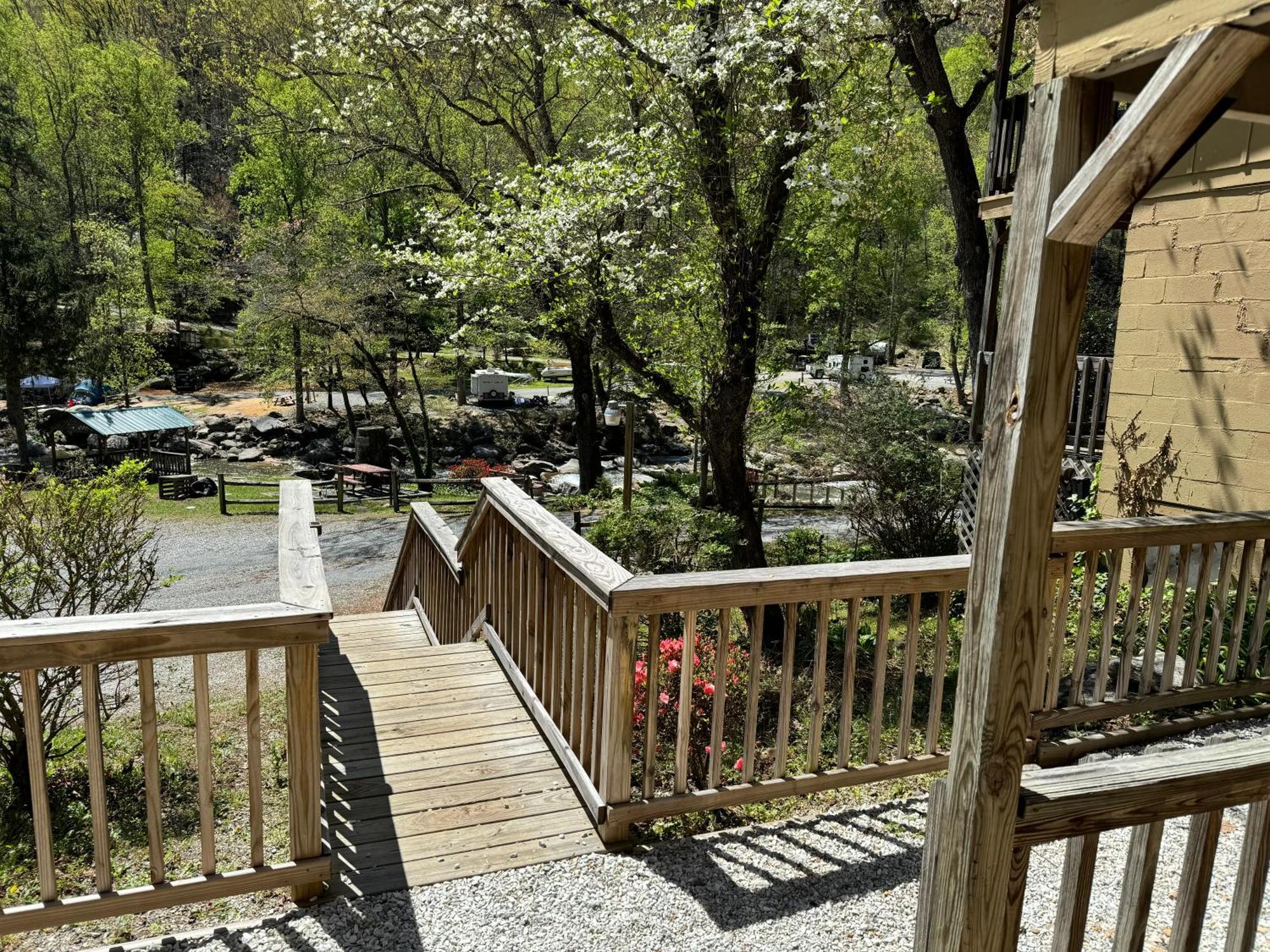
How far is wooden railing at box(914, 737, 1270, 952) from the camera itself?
1684 mm

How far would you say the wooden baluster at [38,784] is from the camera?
2.20 m

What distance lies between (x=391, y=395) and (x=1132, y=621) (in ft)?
69.7

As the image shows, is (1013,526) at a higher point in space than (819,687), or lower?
higher

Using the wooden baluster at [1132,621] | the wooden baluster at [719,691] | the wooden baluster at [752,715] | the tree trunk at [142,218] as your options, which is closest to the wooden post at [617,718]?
the wooden baluster at [719,691]

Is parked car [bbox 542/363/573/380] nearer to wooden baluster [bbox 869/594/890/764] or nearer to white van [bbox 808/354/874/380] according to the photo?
white van [bbox 808/354/874/380]

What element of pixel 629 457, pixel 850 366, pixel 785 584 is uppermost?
pixel 850 366

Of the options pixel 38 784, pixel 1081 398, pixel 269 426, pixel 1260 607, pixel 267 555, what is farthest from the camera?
pixel 269 426

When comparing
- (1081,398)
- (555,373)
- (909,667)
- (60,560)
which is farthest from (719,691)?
(555,373)

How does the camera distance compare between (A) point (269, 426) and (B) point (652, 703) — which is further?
(A) point (269, 426)

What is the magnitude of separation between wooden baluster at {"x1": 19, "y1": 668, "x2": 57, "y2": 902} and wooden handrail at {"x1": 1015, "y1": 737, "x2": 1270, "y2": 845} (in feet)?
7.63

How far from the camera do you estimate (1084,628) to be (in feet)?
11.4

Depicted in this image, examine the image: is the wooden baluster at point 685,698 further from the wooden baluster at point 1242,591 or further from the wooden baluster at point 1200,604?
the wooden baluster at point 1242,591

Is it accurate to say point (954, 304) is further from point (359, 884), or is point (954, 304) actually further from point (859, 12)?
point (359, 884)

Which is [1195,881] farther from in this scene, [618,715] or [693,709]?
[693,709]
